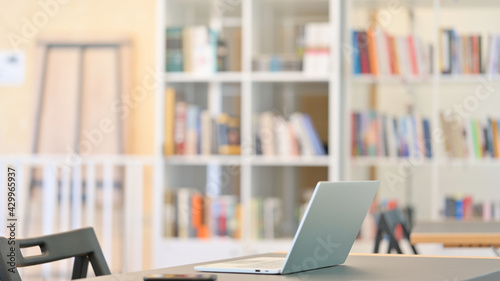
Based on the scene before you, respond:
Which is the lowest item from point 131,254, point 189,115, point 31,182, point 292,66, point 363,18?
point 131,254

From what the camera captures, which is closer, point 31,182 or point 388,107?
point 388,107

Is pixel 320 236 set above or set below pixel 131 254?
above

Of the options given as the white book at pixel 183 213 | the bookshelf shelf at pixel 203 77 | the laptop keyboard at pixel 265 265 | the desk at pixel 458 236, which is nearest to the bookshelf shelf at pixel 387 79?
the bookshelf shelf at pixel 203 77

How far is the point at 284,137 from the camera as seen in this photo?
14.3 feet

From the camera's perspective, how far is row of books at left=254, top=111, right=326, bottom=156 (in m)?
4.34

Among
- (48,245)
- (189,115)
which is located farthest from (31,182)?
(48,245)

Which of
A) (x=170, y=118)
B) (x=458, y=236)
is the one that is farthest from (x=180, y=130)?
(x=458, y=236)

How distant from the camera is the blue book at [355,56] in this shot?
4363 mm

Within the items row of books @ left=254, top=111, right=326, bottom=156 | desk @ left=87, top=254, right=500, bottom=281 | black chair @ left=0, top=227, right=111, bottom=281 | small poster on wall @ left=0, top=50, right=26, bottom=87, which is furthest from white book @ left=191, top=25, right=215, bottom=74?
desk @ left=87, top=254, right=500, bottom=281

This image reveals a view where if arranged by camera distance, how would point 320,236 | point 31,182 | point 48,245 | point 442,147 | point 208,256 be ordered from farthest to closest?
point 31,182 → point 442,147 → point 208,256 → point 48,245 → point 320,236

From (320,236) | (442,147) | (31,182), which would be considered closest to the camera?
(320,236)

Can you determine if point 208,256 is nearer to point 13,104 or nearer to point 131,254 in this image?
point 131,254

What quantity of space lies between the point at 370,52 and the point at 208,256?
1.47 metres

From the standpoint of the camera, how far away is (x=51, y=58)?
594cm
